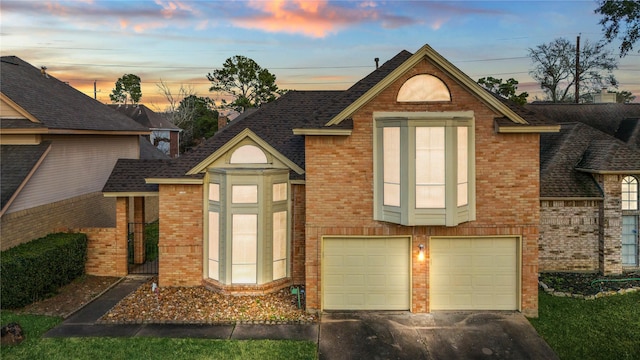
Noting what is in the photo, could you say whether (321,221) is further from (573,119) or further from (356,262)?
(573,119)

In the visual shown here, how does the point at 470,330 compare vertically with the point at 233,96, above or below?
below

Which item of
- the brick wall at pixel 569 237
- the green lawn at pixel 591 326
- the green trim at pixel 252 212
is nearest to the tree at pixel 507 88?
the brick wall at pixel 569 237

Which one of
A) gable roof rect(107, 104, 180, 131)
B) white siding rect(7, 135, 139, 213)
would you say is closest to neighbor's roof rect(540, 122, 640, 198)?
white siding rect(7, 135, 139, 213)

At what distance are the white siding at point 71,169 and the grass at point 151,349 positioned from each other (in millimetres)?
Answer: 5227

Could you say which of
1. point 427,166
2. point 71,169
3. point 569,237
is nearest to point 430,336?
point 427,166

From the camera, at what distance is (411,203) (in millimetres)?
10297

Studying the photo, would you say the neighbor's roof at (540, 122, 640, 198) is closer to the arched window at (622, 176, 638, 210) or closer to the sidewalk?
the arched window at (622, 176, 638, 210)

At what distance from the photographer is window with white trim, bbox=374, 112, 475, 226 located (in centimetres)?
1026

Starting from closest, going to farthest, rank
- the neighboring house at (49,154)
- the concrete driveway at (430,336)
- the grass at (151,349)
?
the grass at (151,349), the concrete driveway at (430,336), the neighboring house at (49,154)

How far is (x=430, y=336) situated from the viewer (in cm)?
981

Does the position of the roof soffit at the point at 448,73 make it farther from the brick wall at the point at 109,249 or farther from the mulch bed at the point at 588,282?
the brick wall at the point at 109,249

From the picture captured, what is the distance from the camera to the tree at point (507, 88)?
27.3m

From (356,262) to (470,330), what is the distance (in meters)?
3.24

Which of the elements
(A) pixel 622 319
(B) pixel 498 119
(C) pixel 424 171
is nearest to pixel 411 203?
(C) pixel 424 171
